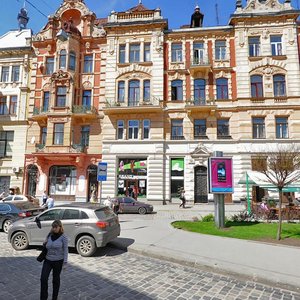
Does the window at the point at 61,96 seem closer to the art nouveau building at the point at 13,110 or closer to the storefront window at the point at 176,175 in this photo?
the art nouveau building at the point at 13,110

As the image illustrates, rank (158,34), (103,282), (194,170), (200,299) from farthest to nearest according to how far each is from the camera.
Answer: (158,34), (194,170), (103,282), (200,299)

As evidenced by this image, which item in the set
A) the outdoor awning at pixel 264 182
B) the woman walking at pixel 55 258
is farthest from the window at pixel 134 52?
the woman walking at pixel 55 258

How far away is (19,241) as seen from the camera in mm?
9656

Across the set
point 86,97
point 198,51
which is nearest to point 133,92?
point 86,97

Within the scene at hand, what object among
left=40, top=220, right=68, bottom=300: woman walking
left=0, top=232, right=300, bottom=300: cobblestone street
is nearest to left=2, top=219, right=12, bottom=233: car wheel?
left=0, top=232, right=300, bottom=300: cobblestone street

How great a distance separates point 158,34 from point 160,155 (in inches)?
518

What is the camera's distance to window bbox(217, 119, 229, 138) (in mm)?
26281

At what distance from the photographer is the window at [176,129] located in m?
26.9

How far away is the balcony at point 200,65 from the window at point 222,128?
5563 millimetres

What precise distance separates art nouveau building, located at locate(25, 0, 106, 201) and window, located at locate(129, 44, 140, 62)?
3.44 metres

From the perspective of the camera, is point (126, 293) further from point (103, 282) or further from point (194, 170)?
point (194, 170)

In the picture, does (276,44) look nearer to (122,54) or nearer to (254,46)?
(254,46)

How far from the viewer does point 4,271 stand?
7.22m

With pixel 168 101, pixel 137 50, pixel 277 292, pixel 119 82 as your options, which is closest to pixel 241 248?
pixel 277 292
